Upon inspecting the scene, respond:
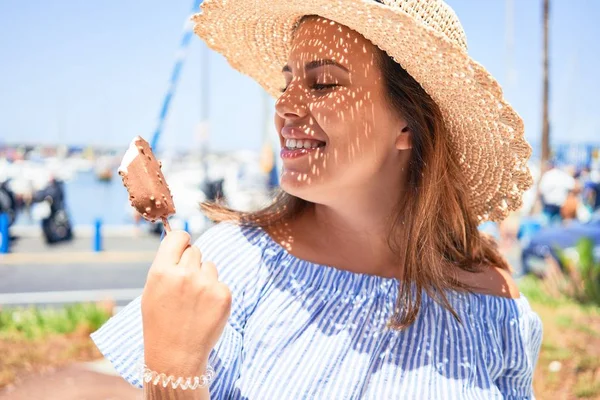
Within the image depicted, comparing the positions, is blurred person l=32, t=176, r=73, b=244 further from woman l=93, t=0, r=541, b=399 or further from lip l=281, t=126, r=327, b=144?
lip l=281, t=126, r=327, b=144

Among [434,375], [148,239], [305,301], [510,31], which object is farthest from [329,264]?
[510,31]

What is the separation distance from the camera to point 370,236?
199cm

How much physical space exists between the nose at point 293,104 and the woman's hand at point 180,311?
2.03 ft

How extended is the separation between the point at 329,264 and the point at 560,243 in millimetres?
7156

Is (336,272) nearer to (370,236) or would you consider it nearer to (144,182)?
(370,236)

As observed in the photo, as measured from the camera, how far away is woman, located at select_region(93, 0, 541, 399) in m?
1.69

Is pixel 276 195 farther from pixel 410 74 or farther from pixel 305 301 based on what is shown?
pixel 410 74

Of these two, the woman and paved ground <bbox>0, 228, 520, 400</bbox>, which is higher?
the woman

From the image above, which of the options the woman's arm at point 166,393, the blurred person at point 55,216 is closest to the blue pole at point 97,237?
the blurred person at point 55,216

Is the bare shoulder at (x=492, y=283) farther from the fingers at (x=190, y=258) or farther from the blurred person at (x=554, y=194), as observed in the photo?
the blurred person at (x=554, y=194)

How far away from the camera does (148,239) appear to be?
1377 cm

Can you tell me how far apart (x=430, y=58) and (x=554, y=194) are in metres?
11.2

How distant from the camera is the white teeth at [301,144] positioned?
176 cm

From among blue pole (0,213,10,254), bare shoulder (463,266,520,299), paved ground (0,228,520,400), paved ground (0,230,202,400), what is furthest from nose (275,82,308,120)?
blue pole (0,213,10,254)
